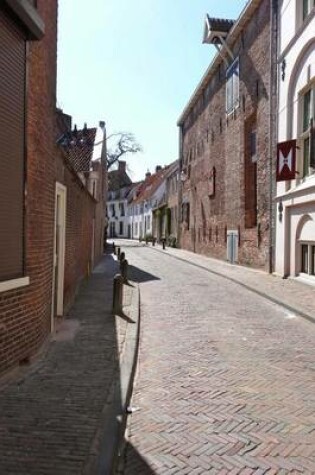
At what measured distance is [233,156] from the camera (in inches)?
931

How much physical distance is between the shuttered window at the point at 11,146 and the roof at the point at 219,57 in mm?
16279

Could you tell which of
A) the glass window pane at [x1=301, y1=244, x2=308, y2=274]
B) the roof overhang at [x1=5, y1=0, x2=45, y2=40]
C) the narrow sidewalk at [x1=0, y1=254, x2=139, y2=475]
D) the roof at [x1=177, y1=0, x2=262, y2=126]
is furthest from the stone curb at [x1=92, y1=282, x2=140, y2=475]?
the roof at [x1=177, y1=0, x2=262, y2=126]

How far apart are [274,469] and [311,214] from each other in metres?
11.6

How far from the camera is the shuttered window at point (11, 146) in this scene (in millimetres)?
5391

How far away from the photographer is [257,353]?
24.0ft

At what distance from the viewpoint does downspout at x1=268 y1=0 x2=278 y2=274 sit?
17.8 m

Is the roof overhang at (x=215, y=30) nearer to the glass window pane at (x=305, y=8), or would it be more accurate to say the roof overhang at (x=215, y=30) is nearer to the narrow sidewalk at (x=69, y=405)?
the glass window pane at (x=305, y=8)

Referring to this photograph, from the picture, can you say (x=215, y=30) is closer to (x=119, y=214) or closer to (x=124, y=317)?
(x=124, y=317)

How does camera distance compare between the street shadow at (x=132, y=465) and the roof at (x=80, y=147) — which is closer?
the street shadow at (x=132, y=465)

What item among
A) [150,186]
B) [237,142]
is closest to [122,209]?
[150,186]

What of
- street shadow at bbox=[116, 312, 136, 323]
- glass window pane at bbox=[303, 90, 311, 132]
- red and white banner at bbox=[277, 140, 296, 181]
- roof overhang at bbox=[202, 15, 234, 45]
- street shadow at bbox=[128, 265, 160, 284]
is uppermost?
roof overhang at bbox=[202, 15, 234, 45]

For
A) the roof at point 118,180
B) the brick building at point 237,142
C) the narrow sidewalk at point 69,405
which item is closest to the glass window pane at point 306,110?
the brick building at point 237,142

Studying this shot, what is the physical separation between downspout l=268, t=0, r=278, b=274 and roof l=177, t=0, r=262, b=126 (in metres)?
2.17

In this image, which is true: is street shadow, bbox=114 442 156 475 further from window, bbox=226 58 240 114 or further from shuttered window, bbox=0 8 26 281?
window, bbox=226 58 240 114
